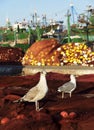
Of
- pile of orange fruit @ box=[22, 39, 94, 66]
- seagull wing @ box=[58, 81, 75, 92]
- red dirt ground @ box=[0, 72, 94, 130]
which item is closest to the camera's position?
red dirt ground @ box=[0, 72, 94, 130]

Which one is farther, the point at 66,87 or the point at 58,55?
the point at 58,55

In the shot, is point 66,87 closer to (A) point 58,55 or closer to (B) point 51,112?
(B) point 51,112

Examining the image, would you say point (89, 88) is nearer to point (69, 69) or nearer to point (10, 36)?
point (69, 69)

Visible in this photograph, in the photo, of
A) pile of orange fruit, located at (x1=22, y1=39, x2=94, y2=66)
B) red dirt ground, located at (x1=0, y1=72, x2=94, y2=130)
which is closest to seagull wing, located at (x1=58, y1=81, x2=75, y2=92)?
red dirt ground, located at (x1=0, y1=72, x2=94, y2=130)

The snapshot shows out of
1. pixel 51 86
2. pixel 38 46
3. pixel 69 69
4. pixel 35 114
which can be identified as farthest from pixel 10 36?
pixel 35 114

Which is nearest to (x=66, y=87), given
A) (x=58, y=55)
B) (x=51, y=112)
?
(x=51, y=112)

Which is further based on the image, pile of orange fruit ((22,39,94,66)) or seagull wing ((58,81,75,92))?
pile of orange fruit ((22,39,94,66))

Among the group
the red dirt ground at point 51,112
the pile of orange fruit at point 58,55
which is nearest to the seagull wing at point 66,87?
the red dirt ground at point 51,112

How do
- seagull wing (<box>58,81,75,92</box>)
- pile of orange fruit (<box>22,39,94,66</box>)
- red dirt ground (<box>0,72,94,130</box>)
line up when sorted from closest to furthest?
1. red dirt ground (<box>0,72,94,130</box>)
2. seagull wing (<box>58,81,75,92</box>)
3. pile of orange fruit (<box>22,39,94,66</box>)

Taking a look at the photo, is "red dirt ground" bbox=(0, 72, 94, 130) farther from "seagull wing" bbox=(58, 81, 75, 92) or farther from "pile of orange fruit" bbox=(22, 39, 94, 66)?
"pile of orange fruit" bbox=(22, 39, 94, 66)

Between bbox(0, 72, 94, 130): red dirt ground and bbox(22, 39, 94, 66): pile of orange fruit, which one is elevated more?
bbox(0, 72, 94, 130): red dirt ground

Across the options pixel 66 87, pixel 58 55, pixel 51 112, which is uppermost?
pixel 66 87

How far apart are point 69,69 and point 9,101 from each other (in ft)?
34.8

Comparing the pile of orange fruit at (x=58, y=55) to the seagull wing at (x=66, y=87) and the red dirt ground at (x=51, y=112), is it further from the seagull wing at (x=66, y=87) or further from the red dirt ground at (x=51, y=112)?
the seagull wing at (x=66, y=87)
